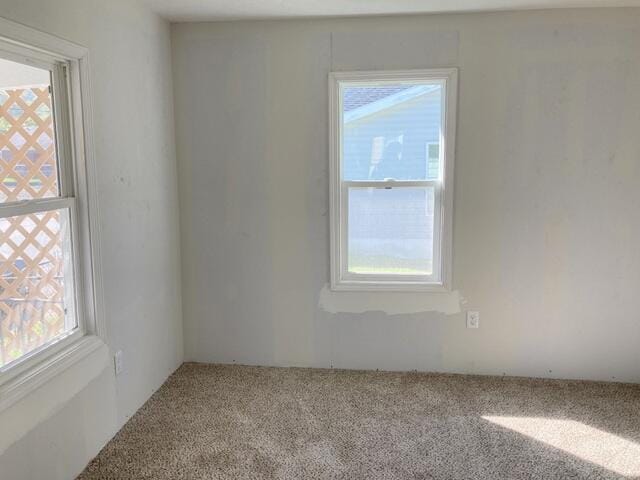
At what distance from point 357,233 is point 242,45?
1.42 meters

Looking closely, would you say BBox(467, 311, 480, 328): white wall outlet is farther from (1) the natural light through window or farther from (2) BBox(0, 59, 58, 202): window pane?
(2) BBox(0, 59, 58, 202): window pane

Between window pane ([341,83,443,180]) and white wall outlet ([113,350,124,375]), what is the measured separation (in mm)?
1721

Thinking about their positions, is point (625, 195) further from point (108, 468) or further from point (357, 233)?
point (108, 468)

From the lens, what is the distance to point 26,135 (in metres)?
2.06

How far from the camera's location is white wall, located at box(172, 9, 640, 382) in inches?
118

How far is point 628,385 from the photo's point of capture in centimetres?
312

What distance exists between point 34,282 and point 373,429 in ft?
5.85

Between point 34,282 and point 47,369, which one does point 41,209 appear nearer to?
point 34,282

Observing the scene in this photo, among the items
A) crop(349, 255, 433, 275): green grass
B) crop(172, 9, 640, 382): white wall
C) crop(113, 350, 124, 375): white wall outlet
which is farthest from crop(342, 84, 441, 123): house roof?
crop(113, 350, 124, 375): white wall outlet

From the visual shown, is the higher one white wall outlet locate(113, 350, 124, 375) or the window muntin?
the window muntin

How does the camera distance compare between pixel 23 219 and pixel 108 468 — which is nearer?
pixel 23 219

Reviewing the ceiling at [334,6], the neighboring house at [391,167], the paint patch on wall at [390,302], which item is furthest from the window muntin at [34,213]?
the neighboring house at [391,167]

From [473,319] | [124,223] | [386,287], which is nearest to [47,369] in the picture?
[124,223]

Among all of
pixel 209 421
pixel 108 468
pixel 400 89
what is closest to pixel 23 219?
pixel 108 468
